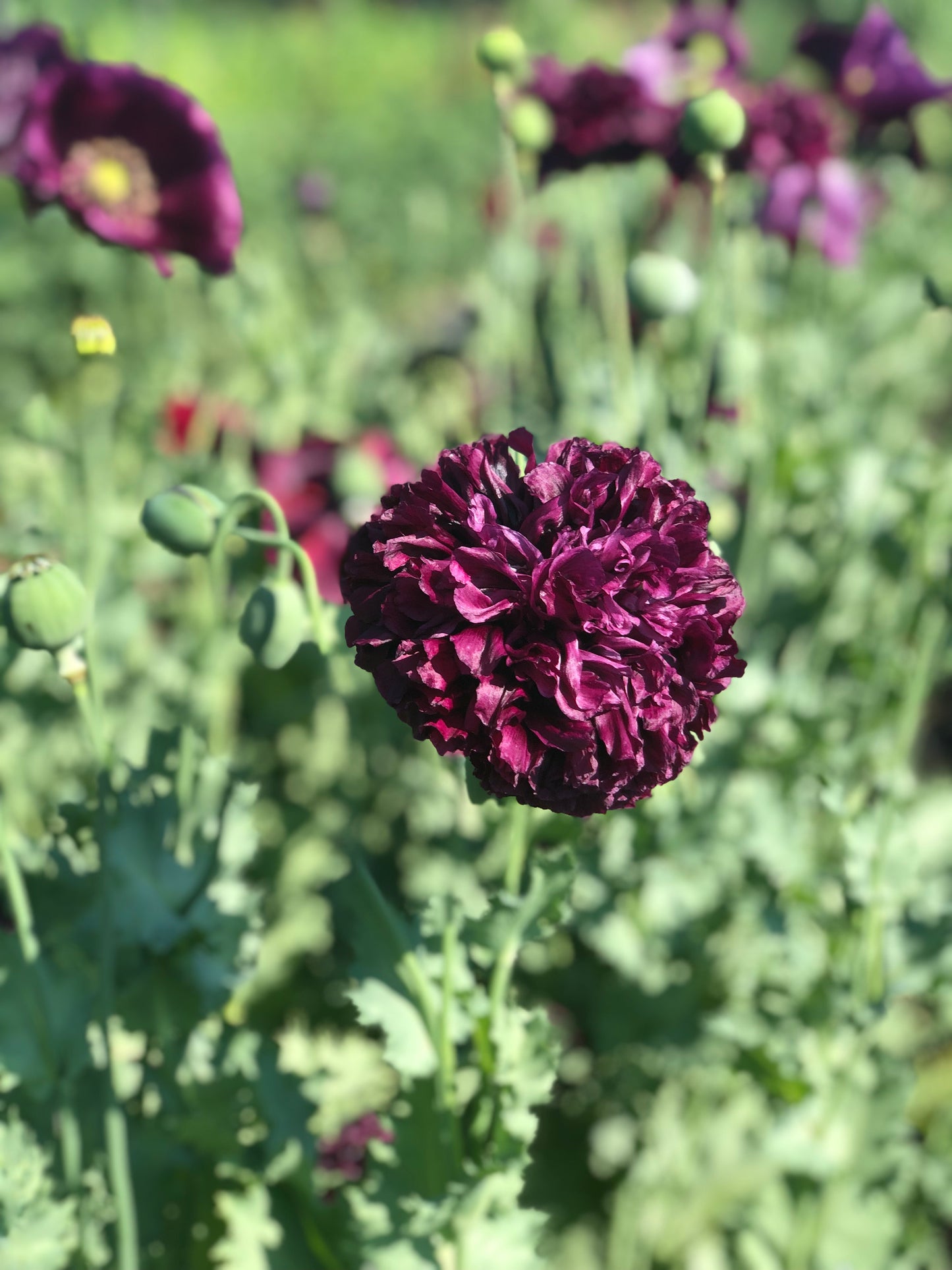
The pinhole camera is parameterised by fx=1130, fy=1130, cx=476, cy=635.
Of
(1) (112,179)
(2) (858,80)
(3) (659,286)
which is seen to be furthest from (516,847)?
(2) (858,80)

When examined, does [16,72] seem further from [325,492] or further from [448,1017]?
[448,1017]

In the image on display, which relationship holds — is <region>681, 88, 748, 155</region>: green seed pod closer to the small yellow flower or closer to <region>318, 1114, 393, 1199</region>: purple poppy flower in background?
the small yellow flower

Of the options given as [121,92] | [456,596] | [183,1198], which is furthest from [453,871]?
[121,92]

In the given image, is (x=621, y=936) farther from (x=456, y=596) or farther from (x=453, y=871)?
(x=456, y=596)

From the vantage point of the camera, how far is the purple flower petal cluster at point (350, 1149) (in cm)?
113

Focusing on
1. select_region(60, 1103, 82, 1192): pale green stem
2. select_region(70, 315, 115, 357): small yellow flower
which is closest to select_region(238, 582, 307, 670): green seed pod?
select_region(70, 315, 115, 357): small yellow flower

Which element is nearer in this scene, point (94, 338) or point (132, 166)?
point (94, 338)

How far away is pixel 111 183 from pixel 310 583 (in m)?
0.75

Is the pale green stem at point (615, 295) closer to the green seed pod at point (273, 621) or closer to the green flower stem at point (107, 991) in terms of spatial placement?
the green seed pod at point (273, 621)

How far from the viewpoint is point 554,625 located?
0.66 m

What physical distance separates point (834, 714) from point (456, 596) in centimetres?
83

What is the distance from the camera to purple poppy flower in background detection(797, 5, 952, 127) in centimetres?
163

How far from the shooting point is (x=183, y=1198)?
1110 mm

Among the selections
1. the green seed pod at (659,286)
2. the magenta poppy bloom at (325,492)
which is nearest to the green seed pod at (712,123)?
the green seed pod at (659,286)
